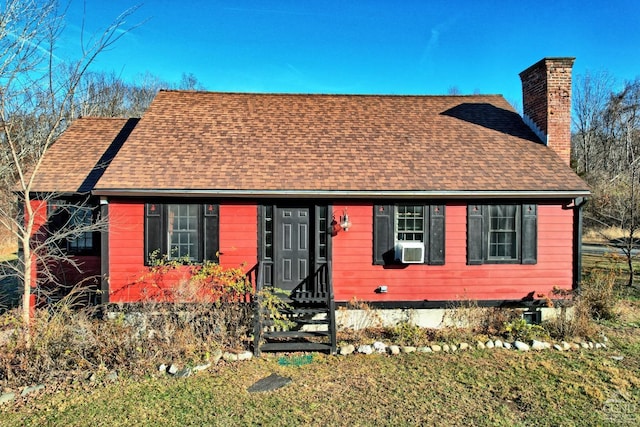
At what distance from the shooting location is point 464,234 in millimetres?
8898

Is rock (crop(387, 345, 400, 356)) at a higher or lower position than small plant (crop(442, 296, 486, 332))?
lower

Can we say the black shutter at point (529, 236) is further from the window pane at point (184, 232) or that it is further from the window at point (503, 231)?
the window pane at point (184, 232)

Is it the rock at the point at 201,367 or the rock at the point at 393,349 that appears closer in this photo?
the rock at the point at 201,367

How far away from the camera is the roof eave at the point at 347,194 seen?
8.31 m

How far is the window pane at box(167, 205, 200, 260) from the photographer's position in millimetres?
8695

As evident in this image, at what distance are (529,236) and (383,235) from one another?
3.51 m

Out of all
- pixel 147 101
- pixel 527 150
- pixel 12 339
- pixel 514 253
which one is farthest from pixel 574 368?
pixel 147 101

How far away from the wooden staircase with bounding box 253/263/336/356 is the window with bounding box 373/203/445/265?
1398 millimetres

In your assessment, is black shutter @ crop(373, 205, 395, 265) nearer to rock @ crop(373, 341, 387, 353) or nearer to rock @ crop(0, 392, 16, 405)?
rock @ crop(373, 341, 387, 353)

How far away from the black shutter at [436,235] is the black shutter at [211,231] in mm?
5014

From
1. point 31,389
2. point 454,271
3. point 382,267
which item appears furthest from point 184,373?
point 454,271

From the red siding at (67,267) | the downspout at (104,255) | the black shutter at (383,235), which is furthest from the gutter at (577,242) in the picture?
the red siding at (67,267)

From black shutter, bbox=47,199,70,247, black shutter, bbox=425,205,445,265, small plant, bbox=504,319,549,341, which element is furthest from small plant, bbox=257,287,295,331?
black shutter, bbox=47,199,70,247

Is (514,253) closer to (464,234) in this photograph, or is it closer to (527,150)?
(464,234)
